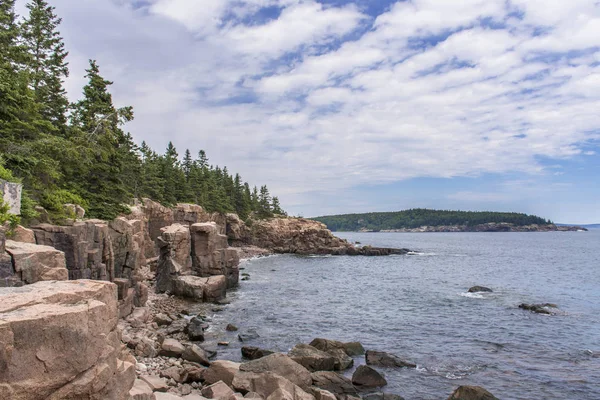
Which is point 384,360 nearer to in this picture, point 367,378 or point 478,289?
point 367,378

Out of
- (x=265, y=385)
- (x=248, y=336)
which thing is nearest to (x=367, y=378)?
(x=265, y=385)

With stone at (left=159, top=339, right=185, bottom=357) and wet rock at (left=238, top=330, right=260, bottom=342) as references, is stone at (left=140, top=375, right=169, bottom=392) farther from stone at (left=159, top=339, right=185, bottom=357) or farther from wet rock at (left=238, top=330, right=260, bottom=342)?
wet rock at (left=238, top=330, right=260, bottom=342)

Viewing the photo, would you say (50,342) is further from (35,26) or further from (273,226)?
(273,226)

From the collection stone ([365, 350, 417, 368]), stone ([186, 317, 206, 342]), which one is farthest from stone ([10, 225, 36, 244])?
stone ([365, 350, 417, 368])

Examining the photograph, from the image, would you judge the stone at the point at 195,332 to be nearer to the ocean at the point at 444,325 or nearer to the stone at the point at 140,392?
the ocean at the point at 444,325

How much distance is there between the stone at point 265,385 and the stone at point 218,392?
0.75 m

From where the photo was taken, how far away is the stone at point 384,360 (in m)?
20.6

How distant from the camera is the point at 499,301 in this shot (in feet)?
126

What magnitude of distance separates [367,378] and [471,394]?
14.7ft

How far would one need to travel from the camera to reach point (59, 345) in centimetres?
654

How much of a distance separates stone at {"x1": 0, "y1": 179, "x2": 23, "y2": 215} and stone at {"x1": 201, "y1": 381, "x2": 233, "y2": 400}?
1067cm

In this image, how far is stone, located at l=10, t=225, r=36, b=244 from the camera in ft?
54.1

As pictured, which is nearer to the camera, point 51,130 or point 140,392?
point 140,392

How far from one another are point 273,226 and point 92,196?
2761 inches
